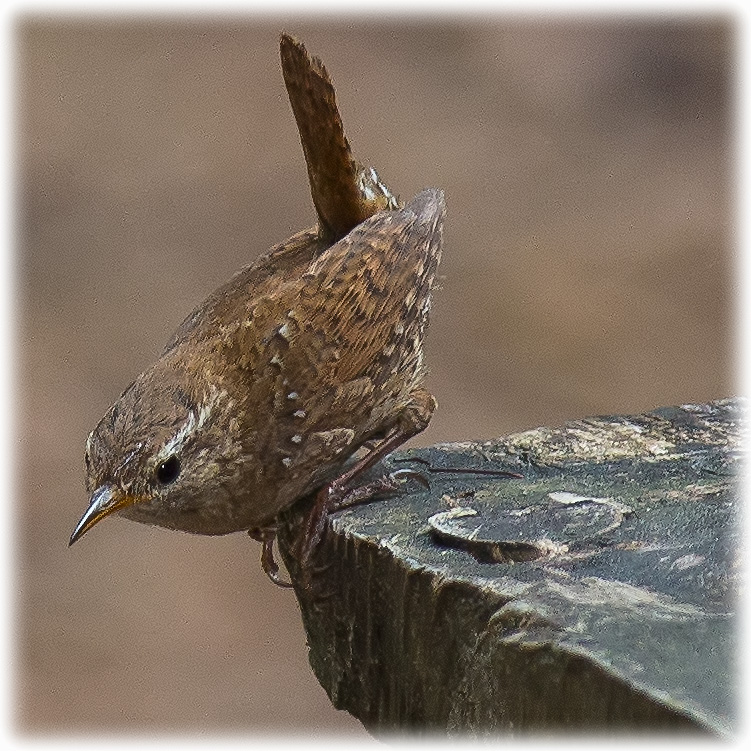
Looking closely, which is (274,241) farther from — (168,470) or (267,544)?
(168,470)

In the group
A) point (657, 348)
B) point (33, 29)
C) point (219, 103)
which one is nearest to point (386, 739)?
point (657, 348)

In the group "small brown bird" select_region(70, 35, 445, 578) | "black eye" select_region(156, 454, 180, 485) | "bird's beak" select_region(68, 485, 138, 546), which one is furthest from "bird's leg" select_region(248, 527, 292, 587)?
"bird's beak" select_region(68, 485, 138, 546)

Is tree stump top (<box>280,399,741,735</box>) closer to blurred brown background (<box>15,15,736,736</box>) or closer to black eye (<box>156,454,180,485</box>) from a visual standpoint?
black eye (<box>156,454,180,485</box>)

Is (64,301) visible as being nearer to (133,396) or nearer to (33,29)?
(33,29)

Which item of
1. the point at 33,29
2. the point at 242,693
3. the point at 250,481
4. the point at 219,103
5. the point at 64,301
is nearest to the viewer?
the point at 250,481

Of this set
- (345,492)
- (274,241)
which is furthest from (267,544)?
(274,241)

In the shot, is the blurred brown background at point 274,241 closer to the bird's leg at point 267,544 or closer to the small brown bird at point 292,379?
the bird's leg at point 267,544
